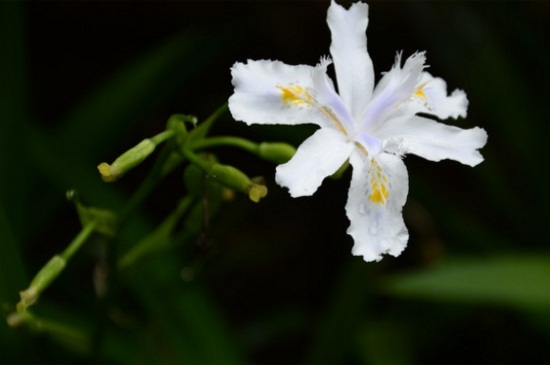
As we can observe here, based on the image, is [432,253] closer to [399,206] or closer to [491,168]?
[491,168]

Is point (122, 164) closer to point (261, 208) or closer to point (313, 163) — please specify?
point (313, 163)

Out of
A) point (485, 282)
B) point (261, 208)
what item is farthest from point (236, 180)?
point (261, 208)

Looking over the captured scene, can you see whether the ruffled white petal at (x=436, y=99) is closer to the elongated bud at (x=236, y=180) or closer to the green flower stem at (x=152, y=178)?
the elongated bud at (x=236, y=180)

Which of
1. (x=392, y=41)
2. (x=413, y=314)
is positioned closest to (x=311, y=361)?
(x=413, y=314)

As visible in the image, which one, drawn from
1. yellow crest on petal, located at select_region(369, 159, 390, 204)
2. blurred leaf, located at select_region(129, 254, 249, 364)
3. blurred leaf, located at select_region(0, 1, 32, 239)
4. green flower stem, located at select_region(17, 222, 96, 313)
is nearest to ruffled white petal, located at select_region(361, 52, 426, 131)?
yellow crest on petal, located at select_region(369, 159, 390, 204)

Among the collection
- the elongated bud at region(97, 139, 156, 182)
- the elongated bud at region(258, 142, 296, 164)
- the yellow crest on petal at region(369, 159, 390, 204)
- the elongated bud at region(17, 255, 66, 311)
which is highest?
the elongated bud at region(97, 139, 156, 182)

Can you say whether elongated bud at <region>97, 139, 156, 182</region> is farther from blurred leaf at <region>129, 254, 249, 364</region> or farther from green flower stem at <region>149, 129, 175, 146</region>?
blurred leaf at <region>129, 254, 249, 364</region>

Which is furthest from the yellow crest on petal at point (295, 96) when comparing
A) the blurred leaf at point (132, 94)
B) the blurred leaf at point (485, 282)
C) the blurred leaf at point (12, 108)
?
the blurred leaf at point (132, 94)
